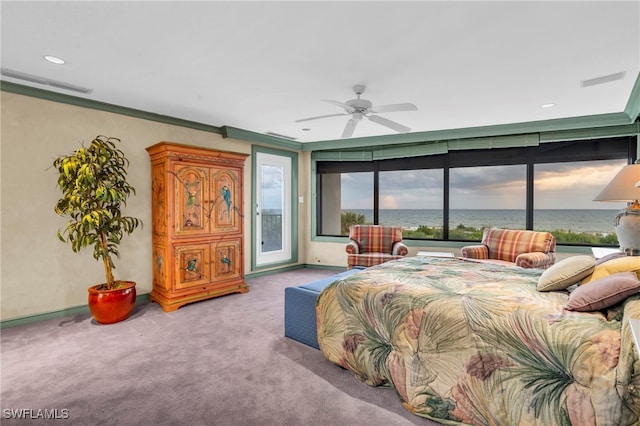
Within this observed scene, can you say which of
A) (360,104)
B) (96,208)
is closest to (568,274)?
(360,104)

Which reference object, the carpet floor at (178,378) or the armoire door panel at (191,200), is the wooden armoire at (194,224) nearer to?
the armoire door panel at (191,200)

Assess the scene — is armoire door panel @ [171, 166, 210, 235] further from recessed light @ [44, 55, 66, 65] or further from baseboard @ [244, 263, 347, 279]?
baseboard @ [244, 263, 347, 279]

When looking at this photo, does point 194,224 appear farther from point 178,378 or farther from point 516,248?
point 516,248

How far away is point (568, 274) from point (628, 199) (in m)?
0.99

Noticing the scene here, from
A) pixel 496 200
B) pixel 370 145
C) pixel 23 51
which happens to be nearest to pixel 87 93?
pixel 23 51

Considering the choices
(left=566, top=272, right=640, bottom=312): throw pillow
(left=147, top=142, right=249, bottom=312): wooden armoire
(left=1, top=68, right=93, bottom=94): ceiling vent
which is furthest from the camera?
(left=147, top=142, right=249, bottom=312): wooden armoire

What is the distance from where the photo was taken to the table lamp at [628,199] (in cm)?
227

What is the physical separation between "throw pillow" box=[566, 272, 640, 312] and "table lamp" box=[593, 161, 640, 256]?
0.97 m

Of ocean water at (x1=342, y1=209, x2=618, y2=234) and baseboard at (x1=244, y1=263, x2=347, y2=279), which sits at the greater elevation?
ocean water at (x1=342, y1=209, x2=618, y2=234)

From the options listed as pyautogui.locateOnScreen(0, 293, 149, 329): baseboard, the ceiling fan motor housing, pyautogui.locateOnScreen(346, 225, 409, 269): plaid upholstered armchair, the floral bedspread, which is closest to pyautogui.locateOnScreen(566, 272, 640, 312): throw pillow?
the floral bedspread

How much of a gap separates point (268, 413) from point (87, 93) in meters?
3.62

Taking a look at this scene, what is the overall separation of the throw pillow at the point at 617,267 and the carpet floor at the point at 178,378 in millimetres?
1296

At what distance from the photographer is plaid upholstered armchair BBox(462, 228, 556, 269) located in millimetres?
3859

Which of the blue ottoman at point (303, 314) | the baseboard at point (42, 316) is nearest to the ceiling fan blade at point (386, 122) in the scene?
the blue ottoman at point (303, 314)
